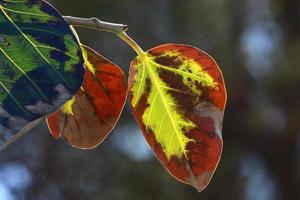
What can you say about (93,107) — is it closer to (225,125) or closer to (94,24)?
(94,24)

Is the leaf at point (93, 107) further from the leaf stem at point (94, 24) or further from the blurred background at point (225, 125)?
the blurred background at point (225, 125)

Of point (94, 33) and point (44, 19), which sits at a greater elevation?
point (44, 19)

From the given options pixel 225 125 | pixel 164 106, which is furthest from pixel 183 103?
pixel 225 125

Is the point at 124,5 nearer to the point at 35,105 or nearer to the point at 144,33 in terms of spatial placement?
the point at 144,33

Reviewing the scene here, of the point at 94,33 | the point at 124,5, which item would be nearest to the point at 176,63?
the point at 94,33

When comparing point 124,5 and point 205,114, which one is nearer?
point 205,114
